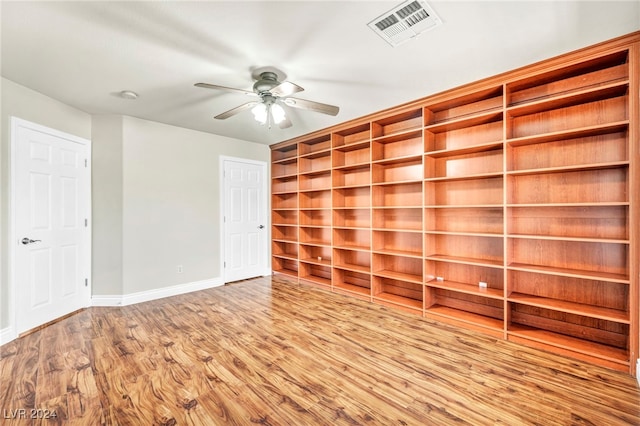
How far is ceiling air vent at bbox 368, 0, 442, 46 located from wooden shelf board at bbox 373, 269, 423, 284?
2577 mm

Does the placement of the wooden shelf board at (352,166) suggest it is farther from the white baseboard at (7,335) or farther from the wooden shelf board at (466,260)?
the white baseboard at (7,335)

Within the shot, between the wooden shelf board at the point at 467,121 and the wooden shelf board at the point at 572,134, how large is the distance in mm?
360

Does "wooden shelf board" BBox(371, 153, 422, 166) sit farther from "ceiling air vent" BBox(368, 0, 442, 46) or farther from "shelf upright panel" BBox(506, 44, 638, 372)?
"ceiling air vent" BBox(368, 0, 442, 46)

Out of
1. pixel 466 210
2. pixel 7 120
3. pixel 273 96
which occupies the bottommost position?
pixel 466 210

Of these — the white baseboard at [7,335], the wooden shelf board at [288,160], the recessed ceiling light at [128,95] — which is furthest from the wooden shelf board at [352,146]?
the white baseboard at [7,335]

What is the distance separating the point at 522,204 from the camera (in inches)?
103

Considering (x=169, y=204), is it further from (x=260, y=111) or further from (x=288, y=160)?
(x=260, y=111)

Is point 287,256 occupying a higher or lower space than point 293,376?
higher

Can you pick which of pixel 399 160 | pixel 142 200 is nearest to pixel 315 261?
pixel 399 160

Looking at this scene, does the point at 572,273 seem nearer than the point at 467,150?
Yes

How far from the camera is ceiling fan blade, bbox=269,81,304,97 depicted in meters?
2.38

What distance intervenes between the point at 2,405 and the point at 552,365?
4.01m

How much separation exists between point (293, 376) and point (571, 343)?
2447 millimetres

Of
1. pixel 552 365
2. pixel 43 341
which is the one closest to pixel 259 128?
pixel 43 341
